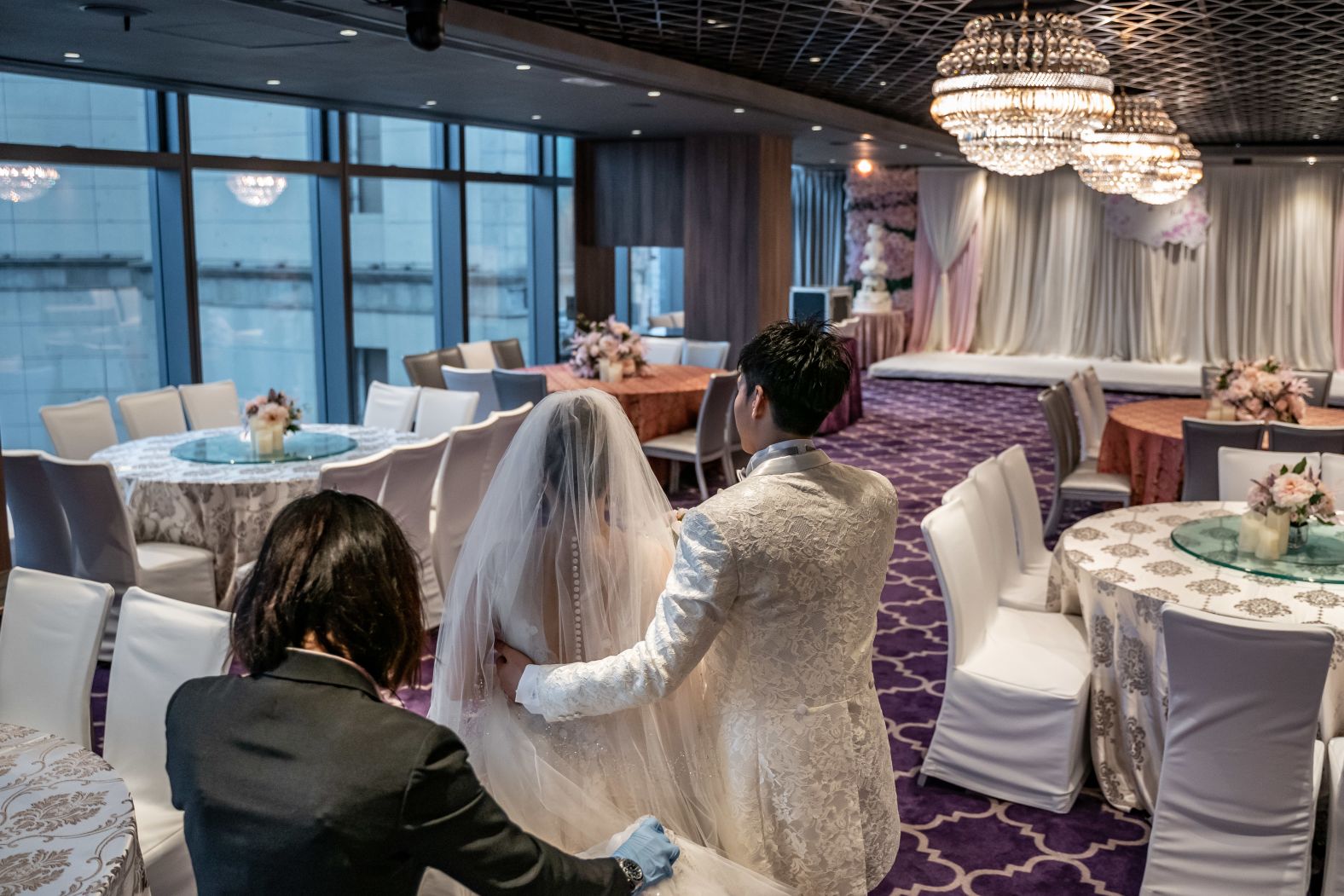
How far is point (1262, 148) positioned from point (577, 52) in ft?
33.2

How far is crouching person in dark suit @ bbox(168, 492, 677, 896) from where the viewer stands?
139cm

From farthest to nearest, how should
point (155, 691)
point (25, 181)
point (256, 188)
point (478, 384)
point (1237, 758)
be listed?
point (256, 188) < point (478, 384) < point (25, 181) < point (1237, 758) < point (155, 691)

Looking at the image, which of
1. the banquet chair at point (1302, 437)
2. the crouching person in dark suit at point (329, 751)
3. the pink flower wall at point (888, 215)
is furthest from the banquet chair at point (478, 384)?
the pink flower wall at point (888, 215)

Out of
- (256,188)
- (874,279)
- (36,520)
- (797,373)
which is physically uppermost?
(256,188)

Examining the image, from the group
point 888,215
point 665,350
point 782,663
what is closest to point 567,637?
point 782,663

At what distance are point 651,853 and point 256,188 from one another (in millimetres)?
7717

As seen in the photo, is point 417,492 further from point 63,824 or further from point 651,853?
point 651,853

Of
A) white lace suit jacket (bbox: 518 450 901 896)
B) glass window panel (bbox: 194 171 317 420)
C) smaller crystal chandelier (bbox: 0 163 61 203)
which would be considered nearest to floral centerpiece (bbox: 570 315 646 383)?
glass window panel (bbox: 194 171 317 420)

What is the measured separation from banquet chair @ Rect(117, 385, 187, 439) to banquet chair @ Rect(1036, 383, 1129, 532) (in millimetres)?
4767

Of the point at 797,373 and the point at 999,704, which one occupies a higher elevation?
the point at 797,373

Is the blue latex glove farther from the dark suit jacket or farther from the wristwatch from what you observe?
the dark suit jacket

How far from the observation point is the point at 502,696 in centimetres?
Result: 234

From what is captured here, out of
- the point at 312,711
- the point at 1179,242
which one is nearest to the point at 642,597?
the point at 312,711

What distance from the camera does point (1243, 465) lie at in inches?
199
